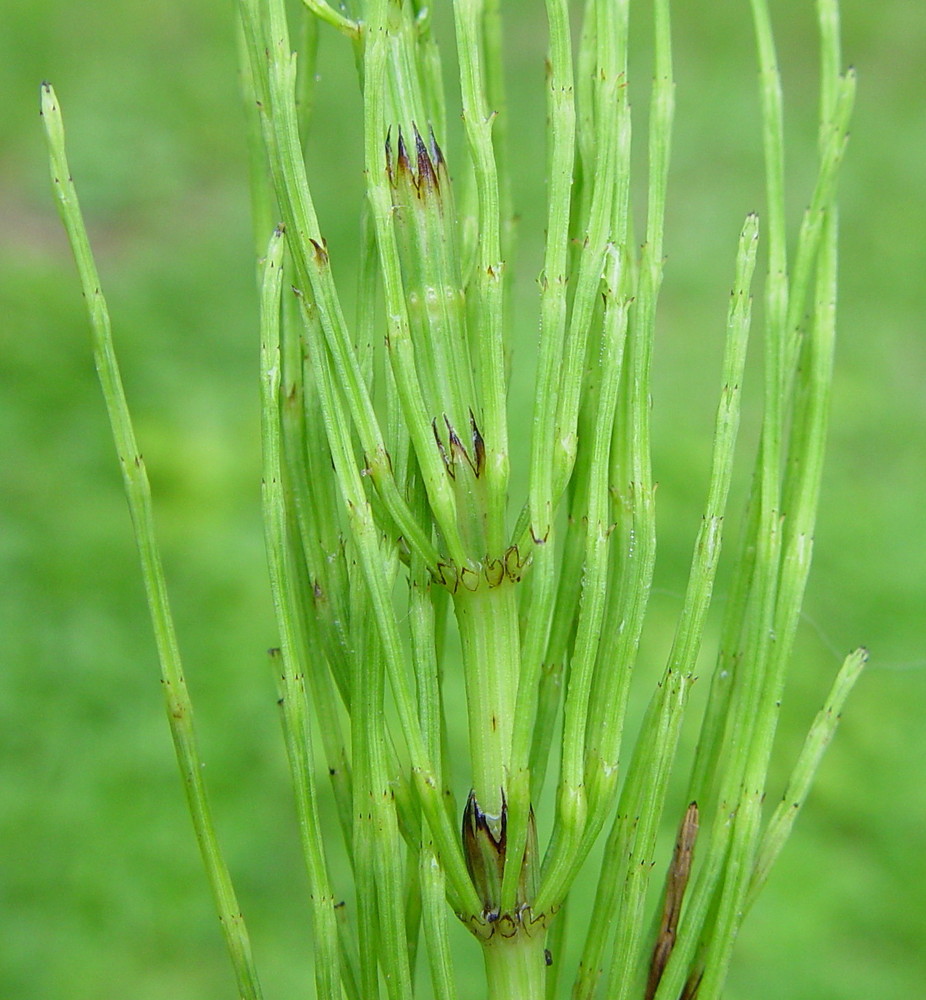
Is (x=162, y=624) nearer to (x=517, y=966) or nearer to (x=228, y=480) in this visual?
(x=517, y=966)

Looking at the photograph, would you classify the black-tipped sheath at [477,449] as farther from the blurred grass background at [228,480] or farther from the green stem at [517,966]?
the blurred grass background at [228,480]

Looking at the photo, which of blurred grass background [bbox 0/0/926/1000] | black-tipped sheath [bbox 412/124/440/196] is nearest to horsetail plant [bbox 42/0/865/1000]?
black-tipped sheath [bbox 412/124/440/196]

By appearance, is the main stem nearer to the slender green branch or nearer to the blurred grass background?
the slender green branch

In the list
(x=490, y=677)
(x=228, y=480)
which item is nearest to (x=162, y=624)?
(x=490, y=677)

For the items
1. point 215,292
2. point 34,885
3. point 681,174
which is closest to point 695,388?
point 681,174

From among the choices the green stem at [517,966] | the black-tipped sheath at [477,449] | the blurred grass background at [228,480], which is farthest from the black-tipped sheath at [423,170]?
the blurred grass background at [228,480]
